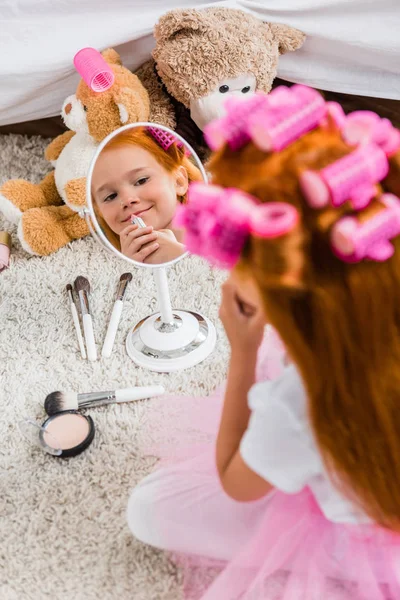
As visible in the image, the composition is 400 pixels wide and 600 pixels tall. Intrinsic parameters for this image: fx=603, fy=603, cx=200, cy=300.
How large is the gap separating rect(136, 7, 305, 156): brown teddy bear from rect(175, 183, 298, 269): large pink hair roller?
704 millimetres

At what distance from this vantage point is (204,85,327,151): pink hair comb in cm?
43

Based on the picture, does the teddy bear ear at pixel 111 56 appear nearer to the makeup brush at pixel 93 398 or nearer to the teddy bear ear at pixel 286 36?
the teddy bear ear at pixel 286 36

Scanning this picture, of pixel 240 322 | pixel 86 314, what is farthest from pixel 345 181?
pixel 86 314

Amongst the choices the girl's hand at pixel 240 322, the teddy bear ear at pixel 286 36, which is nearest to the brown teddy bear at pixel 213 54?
the teddy bear ear at pixel 286 36

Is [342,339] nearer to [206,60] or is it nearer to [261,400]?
[261,400]

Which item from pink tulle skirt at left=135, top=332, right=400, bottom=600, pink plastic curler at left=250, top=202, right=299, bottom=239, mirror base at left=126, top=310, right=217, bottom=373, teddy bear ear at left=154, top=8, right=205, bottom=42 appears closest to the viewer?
pink plastic curler at left=250, top=202, right=299, bottom=239

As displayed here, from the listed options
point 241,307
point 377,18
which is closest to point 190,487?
point 241,307

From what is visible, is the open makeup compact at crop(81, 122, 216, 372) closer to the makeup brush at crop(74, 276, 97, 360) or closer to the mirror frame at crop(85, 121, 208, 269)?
the mirror frame at crop(85, 121, 208, 269)

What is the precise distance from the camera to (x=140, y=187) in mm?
811

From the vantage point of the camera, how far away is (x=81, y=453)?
0.88 metres

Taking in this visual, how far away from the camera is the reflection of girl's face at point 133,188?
2.64 ft

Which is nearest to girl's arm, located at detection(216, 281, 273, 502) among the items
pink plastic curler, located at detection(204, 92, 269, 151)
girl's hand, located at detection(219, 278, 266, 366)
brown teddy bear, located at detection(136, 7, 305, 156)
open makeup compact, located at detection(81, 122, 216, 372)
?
girl's hand, located at detection(219, 278, 266, 366)

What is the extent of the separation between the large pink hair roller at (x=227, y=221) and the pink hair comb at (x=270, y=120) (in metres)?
0.04

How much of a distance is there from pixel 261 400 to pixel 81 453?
1.47ft
